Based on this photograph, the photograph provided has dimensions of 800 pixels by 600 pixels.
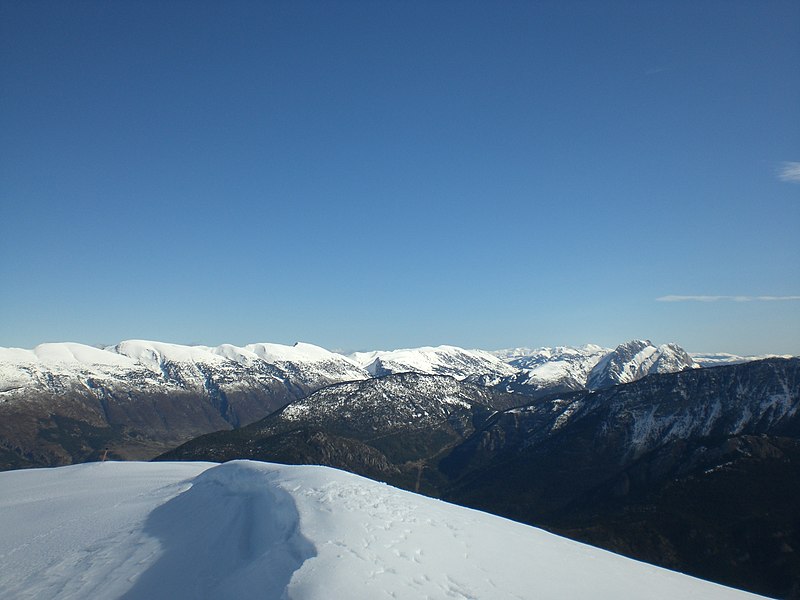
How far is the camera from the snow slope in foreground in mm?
16094

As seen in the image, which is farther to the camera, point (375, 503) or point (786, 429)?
point (786, 429)

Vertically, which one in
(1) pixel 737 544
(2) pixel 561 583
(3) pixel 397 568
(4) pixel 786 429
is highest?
(3) pixel 397 568

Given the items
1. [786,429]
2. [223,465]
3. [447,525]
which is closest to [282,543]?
[447,525]

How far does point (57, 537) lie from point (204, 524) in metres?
7.76

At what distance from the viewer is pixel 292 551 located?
56.6 ft

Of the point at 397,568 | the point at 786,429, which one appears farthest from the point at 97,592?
the point at 786,429

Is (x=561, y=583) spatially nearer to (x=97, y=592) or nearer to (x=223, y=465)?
(x=97, y=592)

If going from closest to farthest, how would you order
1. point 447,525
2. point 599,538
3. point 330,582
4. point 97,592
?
point 330,582, point 97,592, point 447,525, point 599,538

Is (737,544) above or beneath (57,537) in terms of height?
beneath

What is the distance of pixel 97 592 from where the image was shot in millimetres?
17797

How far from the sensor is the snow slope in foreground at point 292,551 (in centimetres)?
1609

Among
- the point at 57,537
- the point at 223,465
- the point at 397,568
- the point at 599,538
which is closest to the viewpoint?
the point at 397,568

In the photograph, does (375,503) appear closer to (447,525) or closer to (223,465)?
(447,525)

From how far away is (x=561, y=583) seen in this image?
18.5 metres
